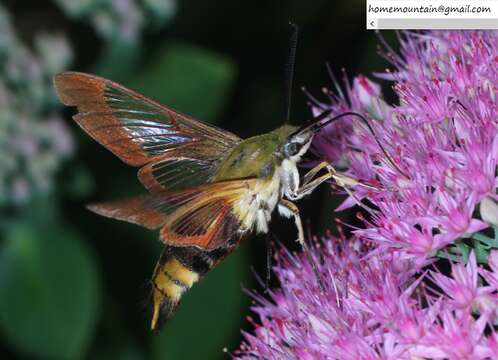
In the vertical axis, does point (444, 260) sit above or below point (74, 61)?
below

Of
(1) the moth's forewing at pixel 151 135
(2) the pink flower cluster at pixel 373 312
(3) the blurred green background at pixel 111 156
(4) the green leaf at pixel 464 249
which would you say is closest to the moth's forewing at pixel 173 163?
(1) the moth's forewing at pixel 151 135

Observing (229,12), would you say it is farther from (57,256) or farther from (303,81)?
(57,256)

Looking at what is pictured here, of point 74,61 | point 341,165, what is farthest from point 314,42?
point 341,165

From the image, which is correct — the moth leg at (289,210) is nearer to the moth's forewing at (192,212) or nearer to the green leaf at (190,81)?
the moth's forewing at (192,212)

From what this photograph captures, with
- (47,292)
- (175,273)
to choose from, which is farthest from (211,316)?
(175,273)

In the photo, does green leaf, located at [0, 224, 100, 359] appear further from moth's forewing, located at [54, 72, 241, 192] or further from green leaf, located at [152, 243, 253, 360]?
moth's forewing, located at [54, 72, 241, 192]

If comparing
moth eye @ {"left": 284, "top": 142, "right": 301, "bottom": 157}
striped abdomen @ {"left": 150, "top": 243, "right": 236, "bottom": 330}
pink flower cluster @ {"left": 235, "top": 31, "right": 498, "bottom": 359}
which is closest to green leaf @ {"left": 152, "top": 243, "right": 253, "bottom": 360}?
pink flower cluster @ {"left": 235, "top": 31, "right": 498, "bottom": 359}

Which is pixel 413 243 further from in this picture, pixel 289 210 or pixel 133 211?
pixel 133 211
